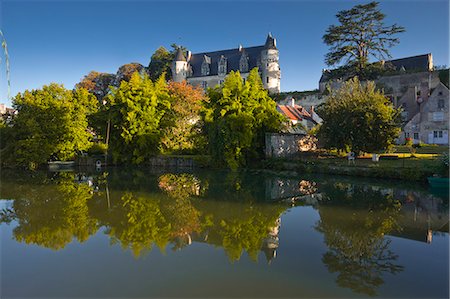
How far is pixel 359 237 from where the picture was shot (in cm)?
764

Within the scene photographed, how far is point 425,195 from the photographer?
13258mm

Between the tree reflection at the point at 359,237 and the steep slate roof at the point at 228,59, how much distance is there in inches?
1929

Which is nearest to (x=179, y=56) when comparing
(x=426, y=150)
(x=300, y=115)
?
(x=300, y=115)

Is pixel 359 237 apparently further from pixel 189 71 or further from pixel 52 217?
pixel 189 71

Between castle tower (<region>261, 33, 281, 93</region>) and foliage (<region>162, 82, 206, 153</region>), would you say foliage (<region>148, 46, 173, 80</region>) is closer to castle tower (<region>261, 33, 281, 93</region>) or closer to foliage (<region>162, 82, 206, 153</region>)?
castle tower (<region>261, 33, 281, 93</region>)

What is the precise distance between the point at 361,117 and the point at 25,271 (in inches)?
774

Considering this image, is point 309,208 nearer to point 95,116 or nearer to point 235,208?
point 235,208

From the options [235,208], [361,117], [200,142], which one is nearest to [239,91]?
Answer: [200,142]

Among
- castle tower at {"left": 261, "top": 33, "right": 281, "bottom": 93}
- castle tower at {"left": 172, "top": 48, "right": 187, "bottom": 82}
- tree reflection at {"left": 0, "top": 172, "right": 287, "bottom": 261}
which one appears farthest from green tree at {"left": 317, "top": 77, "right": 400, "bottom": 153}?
castle tower at {"left": 172, "top": 48, "right": 187, "bottom": 82}

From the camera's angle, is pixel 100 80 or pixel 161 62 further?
pixel 161 62

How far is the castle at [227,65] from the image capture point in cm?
5612

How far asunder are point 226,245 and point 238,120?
1759 centimetres

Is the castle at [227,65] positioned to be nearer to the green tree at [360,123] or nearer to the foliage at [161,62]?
the foliage at [161,62]

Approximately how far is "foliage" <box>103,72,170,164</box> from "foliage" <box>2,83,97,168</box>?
2.60 metres
